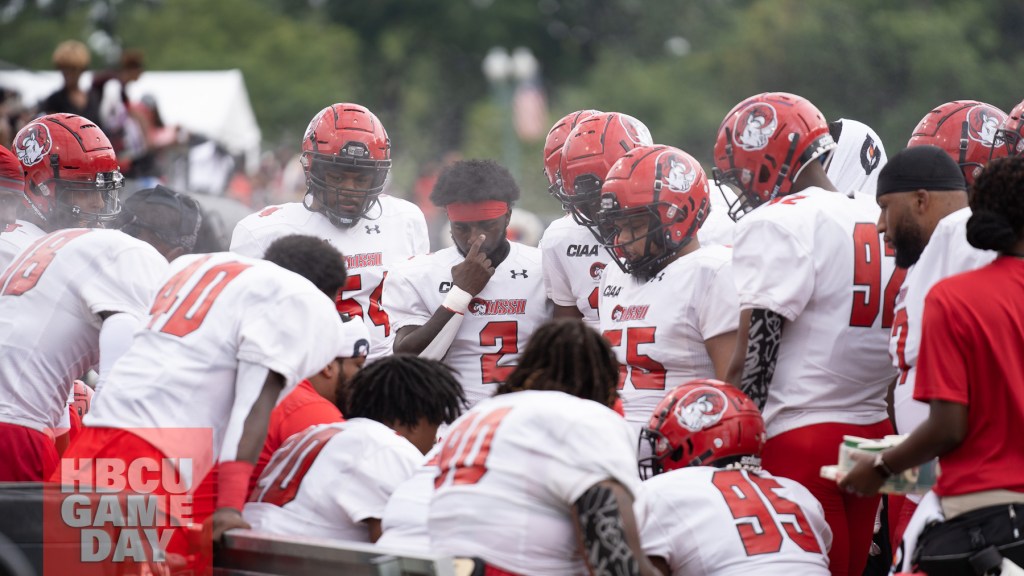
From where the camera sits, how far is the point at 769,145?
558 centimetres

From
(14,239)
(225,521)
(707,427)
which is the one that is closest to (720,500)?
(707,427)

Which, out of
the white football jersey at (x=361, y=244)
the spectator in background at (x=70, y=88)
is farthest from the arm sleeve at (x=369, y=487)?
the spectator in background at (x=70, y=88)

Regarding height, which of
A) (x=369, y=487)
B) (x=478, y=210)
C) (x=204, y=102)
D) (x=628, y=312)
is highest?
(x=204, y=102)

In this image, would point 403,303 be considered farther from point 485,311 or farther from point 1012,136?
point 1012,136

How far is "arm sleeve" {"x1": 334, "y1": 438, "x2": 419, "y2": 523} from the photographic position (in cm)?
466

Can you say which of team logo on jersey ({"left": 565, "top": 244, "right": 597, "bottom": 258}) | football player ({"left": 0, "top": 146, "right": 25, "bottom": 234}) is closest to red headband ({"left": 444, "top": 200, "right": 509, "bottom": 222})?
team logo on jersey ({"left": 565, "top": 244, "right": 597, "bottom": 258})

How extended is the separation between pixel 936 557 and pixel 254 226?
413 cm

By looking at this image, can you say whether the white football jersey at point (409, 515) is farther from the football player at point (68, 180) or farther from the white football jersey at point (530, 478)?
the football player at point (68, 180)

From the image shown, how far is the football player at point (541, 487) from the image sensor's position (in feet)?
12.8

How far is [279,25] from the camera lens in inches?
1729

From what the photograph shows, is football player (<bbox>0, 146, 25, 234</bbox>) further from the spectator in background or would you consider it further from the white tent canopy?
the white tent canopy

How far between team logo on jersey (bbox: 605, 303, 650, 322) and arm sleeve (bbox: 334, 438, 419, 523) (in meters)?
1.36

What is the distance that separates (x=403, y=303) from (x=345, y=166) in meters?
0.89

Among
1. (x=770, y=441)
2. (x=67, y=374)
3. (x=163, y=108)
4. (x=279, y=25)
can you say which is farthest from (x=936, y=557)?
(x=279, y=25)
